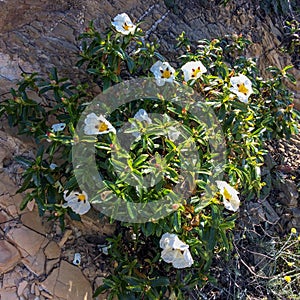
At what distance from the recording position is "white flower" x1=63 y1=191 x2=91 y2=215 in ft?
7.59

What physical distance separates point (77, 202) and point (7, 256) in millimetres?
476

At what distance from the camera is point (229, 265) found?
2.79 m

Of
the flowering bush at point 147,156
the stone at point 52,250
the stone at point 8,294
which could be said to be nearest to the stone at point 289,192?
the flowering bush at point 147,156

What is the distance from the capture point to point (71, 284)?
96.3 inches

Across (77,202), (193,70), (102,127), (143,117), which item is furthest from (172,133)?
Answer: (77,202)

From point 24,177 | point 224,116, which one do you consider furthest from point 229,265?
point 24,177

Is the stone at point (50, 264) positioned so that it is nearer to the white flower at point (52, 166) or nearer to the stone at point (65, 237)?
the stone at point (65, 237)

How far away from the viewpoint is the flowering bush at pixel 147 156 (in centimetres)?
228

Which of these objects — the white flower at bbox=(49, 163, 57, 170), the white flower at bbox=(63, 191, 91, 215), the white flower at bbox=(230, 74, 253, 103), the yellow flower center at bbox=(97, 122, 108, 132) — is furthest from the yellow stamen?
the white flower at bbox=(230, 74, 253, 103)

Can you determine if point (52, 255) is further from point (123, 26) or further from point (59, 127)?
point (123, 26)

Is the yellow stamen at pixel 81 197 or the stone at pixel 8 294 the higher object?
the yellow stamen at pixel 81 197

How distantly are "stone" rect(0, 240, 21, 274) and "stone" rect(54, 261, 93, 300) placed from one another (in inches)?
9.4

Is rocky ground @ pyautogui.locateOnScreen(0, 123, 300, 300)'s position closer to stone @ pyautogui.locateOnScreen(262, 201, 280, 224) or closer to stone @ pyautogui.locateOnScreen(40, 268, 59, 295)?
stone @ pyautogui.locateOnScreen(40, 268, 59, 295)

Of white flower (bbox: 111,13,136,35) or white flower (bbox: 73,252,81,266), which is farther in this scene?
white flower (bbox: 111,13,136,35)
